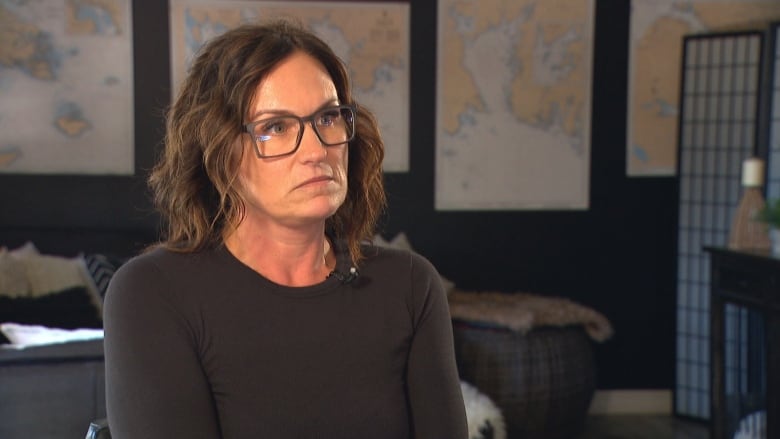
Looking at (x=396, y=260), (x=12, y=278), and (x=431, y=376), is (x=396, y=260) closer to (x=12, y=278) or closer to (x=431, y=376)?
(x=431, y=376)

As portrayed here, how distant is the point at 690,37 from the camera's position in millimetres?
4215

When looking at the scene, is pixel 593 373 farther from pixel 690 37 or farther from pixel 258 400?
pixel 258 400

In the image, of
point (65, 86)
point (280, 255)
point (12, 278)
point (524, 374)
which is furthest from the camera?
point (65, 86)

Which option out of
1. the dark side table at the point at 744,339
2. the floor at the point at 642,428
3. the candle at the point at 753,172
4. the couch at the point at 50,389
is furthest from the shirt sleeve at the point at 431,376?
the floor at the point at 642,428

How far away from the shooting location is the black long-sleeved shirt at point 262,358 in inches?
47.1

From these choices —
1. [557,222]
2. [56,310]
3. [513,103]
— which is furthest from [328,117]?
[557,222]

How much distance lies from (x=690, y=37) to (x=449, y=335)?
10.7ft

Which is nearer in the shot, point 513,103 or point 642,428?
point 642,428

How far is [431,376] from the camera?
135 cm

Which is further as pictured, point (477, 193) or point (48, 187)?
point (477, 193)

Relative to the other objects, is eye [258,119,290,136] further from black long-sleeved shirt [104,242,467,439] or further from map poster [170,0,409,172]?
map poster [170,0,409,172]

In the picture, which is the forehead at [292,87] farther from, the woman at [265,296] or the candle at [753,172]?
the candle at [753,172]

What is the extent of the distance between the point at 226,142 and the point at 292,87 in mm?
118

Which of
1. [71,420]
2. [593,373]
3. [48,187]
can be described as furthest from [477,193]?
[71,420]
